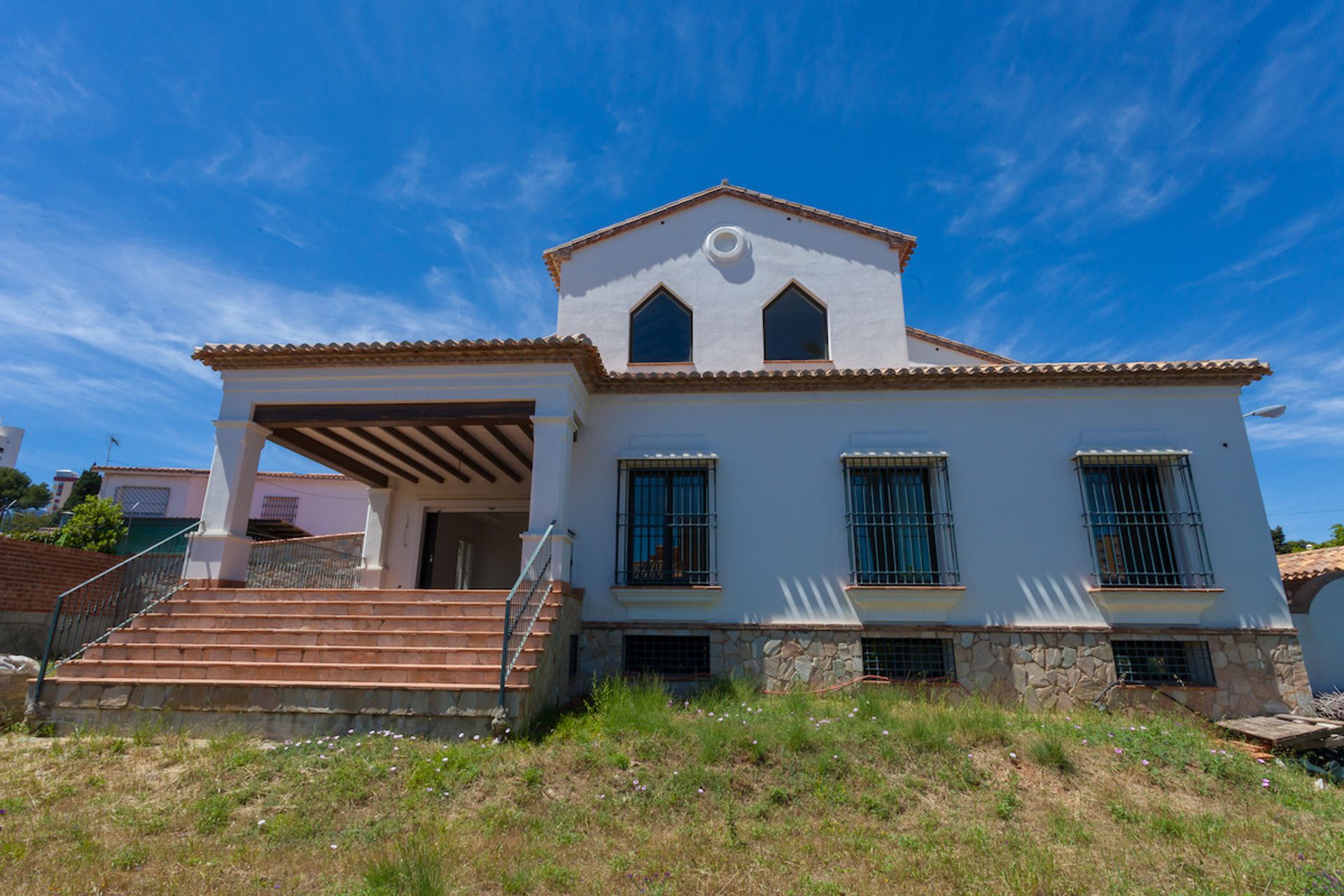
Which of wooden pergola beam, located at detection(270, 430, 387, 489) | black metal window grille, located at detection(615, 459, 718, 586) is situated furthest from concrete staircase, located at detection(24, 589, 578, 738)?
wooden pergola beam, located at detection(270, 430, 387, 489)

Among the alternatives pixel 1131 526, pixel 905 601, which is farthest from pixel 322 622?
pixel 1131 526

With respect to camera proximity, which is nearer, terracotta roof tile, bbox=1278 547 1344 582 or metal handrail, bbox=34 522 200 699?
metal handrail, bbox=34 522 200 699

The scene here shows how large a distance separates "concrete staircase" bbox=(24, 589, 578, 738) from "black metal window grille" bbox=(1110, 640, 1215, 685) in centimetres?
751

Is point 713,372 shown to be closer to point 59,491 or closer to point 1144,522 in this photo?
point 1144,522

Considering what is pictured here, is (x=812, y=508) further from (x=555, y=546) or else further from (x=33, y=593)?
(x=33, y=593)

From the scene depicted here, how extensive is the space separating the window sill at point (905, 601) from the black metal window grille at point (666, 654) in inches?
86.0

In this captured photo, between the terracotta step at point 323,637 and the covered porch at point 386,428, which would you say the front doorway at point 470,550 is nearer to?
the covered porch at point 386,428

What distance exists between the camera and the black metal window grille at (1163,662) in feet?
31.3

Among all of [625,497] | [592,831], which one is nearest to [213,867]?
[592,831]

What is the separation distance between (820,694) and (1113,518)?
482 cm

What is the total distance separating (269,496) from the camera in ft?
90.0

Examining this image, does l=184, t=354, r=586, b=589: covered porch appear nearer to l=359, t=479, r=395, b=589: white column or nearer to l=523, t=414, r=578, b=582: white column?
l=523, t=414, r=578, b=582: white column

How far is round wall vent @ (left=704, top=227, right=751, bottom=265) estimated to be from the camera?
1257 centimetres

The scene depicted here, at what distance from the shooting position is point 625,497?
35.1 feet
